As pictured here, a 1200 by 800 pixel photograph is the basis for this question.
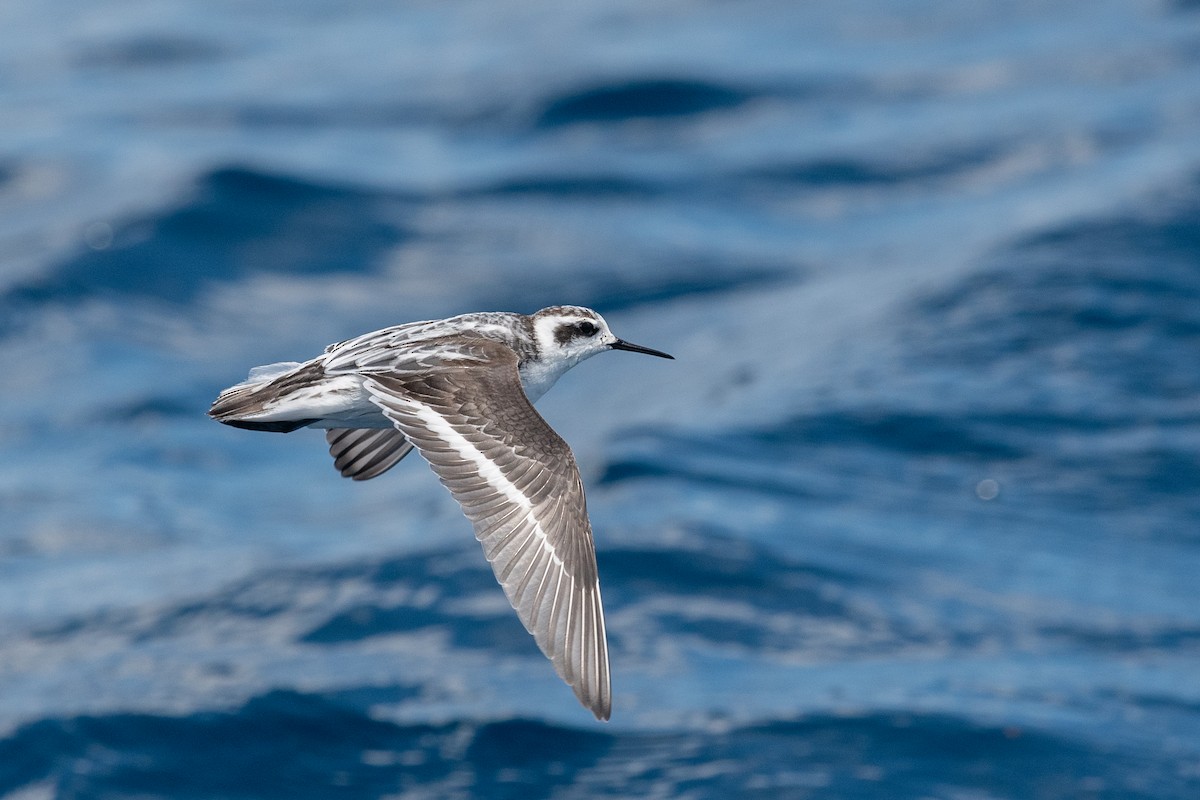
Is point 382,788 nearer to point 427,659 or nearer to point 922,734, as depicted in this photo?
point 427,659

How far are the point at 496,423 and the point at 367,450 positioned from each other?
4.18 feet

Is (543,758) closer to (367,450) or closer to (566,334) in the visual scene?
(367,450)

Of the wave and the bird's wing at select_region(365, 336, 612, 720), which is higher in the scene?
the wave

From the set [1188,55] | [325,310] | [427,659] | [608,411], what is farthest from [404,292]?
[1188,55]

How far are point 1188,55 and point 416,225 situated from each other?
75.7 feet

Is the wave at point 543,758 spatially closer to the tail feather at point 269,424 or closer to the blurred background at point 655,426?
the blurred background at point 655,426

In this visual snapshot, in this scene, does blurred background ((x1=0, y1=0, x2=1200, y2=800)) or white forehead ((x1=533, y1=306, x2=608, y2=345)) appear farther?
blurred background ((x1=0, y1=0, x2=1200, y2=800))

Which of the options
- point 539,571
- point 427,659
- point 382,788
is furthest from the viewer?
point 427,659

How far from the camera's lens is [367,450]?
8016mm

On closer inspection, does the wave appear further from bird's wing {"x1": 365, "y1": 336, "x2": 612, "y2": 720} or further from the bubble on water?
bird's wing {"x1": 365, "y1": 336, "x2": 612, "y2": 720}

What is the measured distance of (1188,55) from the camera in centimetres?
4497

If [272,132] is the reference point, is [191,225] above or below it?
below

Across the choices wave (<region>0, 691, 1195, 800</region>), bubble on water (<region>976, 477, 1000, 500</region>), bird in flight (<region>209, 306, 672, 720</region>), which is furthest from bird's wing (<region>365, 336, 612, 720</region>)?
bubble on water (<region>976, 477, 1000, 500</region>)

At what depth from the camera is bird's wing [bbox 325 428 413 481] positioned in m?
7.92
